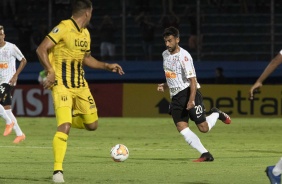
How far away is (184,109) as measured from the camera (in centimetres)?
1429

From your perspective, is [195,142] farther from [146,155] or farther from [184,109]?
[146,155]

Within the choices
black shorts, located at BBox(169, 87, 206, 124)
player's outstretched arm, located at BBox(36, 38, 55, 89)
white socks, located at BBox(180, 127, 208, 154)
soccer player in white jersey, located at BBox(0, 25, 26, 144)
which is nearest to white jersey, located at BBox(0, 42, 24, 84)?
soccer player in white jersey, located at BBox(0, 25, 26, 144)

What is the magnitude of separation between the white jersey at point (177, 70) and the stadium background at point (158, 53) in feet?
44.0

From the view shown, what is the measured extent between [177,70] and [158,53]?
1584 cm

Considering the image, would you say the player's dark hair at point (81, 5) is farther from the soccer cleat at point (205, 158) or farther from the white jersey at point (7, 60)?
the white jersey at point (7, 60)

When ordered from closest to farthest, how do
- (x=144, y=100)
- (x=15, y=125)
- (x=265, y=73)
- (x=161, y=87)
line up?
1. (x=265, y=73)
2. (x=161, y=87)
3. (x=15, y=125)
4. (x=144, y=100)

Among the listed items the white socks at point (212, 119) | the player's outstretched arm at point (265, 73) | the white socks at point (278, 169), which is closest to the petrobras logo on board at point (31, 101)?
the white socks at point (212, 119)

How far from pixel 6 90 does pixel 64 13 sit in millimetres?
11410

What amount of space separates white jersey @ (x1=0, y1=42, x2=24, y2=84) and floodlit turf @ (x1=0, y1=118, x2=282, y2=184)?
136 centimetres

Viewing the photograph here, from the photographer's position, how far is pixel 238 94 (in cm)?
2773

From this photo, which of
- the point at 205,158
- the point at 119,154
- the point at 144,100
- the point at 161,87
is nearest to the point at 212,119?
the point at 161,87

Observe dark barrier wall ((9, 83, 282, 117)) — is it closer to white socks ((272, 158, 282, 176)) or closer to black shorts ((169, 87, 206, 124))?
black shorts ((169, 87, 206, 124))

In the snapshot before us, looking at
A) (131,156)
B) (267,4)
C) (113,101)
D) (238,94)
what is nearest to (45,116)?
(113,101)

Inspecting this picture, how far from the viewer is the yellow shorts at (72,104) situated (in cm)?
1105
